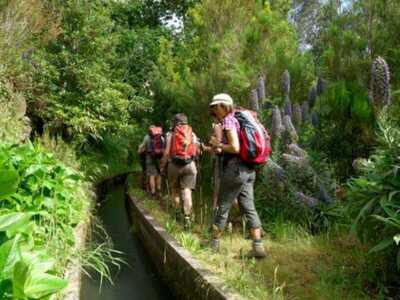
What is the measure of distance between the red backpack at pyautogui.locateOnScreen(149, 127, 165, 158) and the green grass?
3475mm

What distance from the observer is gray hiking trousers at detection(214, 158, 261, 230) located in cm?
465

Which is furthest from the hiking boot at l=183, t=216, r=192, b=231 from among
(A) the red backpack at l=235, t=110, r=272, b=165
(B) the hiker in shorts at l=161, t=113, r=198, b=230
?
(A) the red backpack at l=235, t=110, r=272, b=165

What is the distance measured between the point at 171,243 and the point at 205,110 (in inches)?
151

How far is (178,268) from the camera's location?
5.12m

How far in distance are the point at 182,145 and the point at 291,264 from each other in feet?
8.01

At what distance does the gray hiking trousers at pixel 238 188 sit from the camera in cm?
465

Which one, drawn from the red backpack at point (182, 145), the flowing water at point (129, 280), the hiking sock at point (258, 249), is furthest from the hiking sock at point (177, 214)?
the hiking sock at point (258, 249)

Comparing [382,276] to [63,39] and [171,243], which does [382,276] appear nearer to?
[171,243]

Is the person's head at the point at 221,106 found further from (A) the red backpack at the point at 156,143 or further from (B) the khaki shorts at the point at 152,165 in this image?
(B) the khaki shorts at the point at 152,165

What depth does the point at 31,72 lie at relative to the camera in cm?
1019

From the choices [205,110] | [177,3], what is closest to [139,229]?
[205,110]

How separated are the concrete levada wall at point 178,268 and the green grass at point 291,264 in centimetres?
11

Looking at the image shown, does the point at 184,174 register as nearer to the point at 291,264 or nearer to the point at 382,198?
the point at 291,264

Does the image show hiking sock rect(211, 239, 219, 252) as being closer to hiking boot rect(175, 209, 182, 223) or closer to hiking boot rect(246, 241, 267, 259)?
hiking boot rect(246, 241, 267, 259)
